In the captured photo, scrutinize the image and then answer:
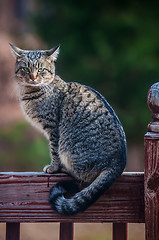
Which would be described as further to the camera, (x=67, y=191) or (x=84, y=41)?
(x=84, y=41)

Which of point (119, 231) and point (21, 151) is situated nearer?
point (119, 231)

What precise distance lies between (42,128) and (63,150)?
266 mm

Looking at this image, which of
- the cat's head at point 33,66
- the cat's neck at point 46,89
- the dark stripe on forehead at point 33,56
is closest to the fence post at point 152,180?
the cat's neck at point 46,89

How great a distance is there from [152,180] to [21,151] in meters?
6.70

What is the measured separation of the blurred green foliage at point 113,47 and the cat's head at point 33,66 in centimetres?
421

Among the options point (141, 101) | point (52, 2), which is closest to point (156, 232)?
point (141, 101)

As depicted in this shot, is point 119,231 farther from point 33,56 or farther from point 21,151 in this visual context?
point 21,151

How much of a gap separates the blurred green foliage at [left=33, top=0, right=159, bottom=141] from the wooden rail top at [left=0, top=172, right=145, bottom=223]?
205 inches

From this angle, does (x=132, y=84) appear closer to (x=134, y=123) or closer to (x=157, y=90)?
(x=134, y=123)

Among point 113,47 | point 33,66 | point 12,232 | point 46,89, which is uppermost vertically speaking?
point 113,47

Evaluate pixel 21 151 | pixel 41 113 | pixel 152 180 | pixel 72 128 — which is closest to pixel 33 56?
pixel 41 113

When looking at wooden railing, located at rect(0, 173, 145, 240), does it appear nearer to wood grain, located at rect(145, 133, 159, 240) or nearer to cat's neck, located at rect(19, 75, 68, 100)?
wood grain, located at rect(145, 133, 159, 240)

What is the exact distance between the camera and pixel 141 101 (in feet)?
23.6

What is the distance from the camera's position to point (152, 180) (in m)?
1.78
